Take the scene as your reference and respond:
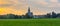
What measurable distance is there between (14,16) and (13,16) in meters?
0.62

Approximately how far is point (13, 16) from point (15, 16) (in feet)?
4.83

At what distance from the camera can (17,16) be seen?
201 ft

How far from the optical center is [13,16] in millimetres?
63594

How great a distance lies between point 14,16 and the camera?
2485 inches

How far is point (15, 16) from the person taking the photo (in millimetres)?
62375

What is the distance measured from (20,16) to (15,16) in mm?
1770

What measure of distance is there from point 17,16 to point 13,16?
2.76m

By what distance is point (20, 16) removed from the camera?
62.5 meters

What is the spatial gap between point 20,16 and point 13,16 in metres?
2.82

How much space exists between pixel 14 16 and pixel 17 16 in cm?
215
